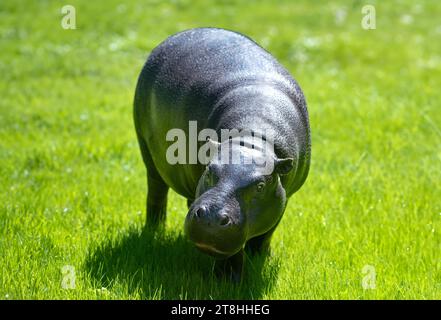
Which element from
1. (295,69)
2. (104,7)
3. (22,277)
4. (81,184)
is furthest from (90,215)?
(104,7)

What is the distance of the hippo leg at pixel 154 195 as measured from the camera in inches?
225

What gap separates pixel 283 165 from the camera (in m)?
4.08

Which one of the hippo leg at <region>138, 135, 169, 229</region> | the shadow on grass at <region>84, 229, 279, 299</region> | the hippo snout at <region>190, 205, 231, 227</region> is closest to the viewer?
the hippo snout at <region>190, 205, 231, 227</region>

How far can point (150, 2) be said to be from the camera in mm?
15867

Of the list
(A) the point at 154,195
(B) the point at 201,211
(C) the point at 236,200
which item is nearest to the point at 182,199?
(A) the point at 154,195

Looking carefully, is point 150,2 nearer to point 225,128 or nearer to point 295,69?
point 295,69

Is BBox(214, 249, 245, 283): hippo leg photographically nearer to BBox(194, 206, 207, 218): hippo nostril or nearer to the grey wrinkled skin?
the grey wrinkled skin

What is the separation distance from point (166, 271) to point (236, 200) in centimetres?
124

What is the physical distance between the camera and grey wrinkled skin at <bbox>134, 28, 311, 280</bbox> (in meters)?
3.84

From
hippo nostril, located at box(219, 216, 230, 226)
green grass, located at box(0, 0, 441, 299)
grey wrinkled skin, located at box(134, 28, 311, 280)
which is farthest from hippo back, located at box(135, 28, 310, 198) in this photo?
hippo nostril, located at box(219, 216, 230, 226)

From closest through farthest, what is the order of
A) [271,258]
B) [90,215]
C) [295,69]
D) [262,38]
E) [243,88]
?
[243,88] < [271,258] < [90,215] < [295,69] < [262,38]

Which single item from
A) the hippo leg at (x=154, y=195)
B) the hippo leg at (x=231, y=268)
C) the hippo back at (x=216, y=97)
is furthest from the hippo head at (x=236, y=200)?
the hippo leg at (x=154, y=195)

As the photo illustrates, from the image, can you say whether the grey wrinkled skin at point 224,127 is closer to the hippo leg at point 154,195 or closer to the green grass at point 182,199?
the hippo leg at point 154,195
